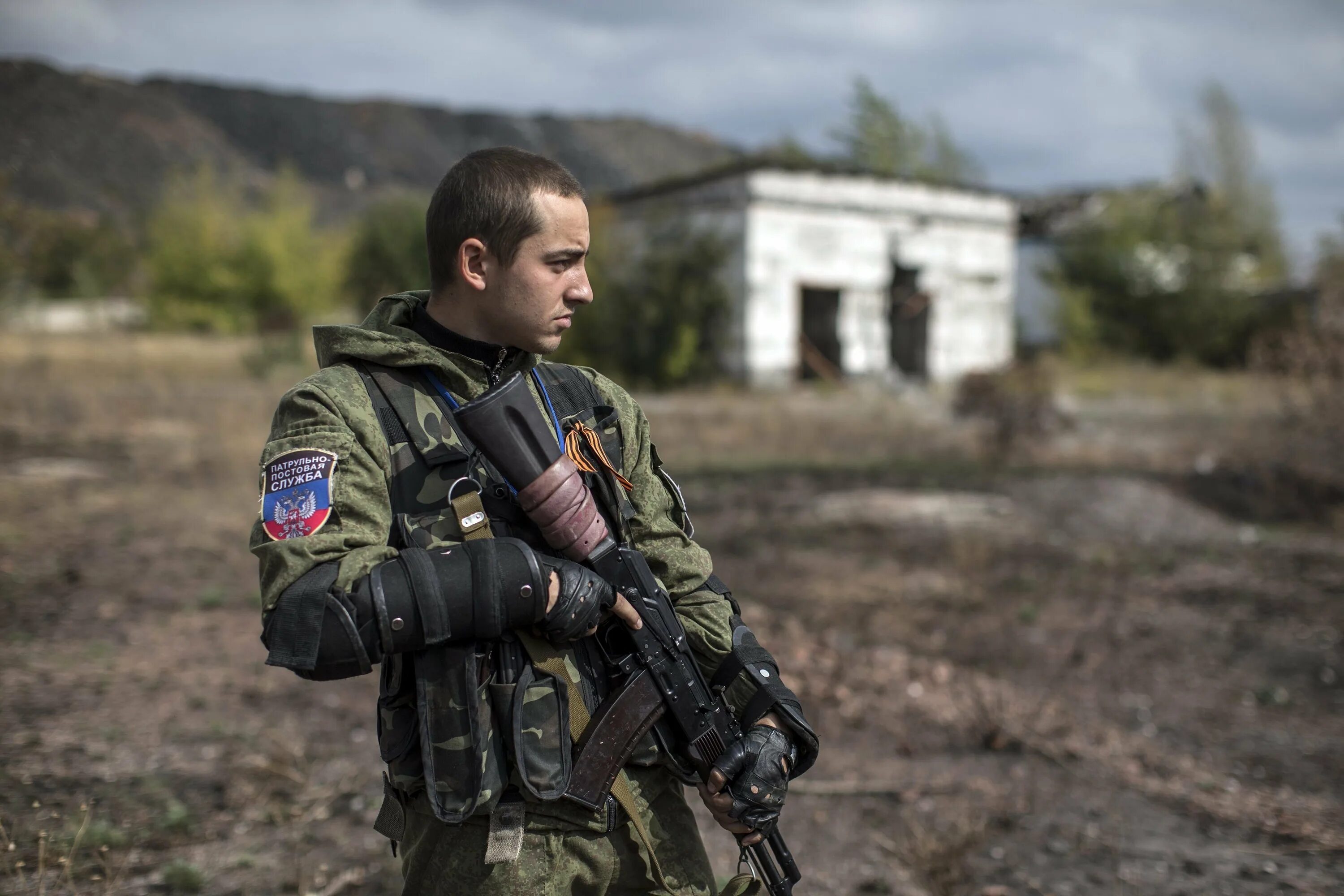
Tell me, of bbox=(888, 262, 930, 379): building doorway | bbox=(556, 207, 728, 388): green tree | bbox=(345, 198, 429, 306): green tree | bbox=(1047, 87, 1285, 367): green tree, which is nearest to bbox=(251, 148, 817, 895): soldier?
bbox=(556, 207, 728, 388): green tree

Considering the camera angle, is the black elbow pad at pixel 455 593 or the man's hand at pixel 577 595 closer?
the black elbow pad at pixel 455 593

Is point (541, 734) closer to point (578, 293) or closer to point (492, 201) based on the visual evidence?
point (578, 293)

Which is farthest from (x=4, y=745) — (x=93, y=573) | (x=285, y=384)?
(x=285, y=384)

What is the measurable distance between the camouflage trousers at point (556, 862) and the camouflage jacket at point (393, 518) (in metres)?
0.04

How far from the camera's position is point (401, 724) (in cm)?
168

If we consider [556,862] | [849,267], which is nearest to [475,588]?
[556,862]

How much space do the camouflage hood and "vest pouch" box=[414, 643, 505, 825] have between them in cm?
46

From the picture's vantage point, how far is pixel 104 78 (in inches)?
1049

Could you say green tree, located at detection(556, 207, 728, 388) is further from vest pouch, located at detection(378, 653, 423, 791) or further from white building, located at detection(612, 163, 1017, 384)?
vest pouch, located at detection(378, 653, 423, 791)

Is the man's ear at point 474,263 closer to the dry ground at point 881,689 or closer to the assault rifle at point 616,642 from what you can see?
the assault rifle at point 616,642

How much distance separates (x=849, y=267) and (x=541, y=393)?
745 inches

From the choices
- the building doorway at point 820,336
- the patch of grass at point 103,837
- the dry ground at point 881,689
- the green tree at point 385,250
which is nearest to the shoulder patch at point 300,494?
the dry ground at point 881,689

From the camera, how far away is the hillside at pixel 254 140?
16.5m

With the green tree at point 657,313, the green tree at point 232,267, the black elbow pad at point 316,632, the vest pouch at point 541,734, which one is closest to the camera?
the black elbow pad at point 316,632
